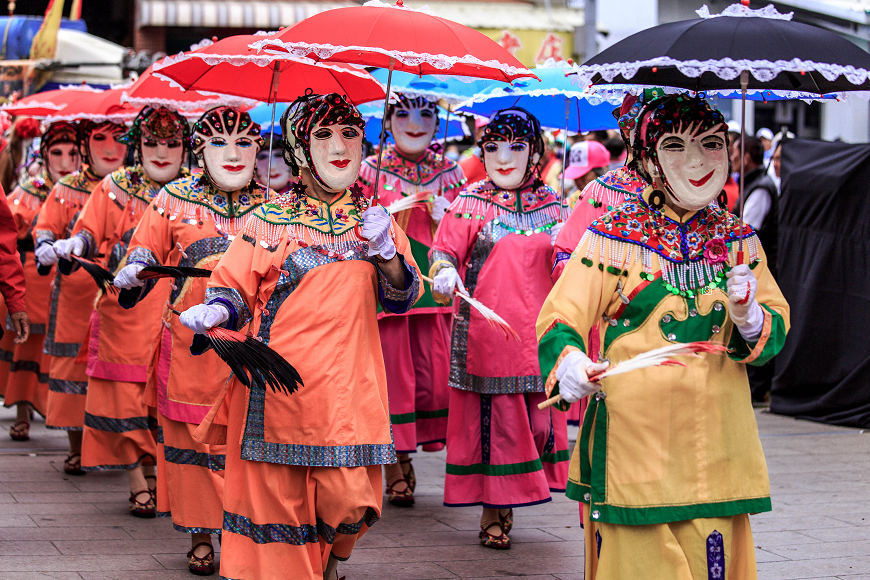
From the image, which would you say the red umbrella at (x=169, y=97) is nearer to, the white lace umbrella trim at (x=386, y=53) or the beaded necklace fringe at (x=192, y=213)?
the beaded necklace fringe at (x=192, y=213)

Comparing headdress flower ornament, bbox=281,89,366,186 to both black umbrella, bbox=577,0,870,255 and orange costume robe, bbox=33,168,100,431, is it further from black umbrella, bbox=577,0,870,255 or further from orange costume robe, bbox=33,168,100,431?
orange costume robe, bbox=33,168,100,431

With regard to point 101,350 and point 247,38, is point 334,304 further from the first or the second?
point 101,350

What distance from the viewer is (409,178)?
6.60 meters

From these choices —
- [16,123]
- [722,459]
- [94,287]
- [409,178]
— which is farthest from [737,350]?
[16,123]

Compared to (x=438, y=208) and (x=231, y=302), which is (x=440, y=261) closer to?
(x=438, y=208)

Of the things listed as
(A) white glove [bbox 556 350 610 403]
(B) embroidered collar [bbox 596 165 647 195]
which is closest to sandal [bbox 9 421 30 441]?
(B) embroidered collar [bbox 596 165 647 195]

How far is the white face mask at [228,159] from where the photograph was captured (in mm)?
4918

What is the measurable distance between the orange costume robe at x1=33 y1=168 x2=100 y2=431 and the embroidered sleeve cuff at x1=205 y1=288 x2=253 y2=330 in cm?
307

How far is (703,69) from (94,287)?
16.1ft

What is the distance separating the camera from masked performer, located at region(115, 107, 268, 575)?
15.7 ft

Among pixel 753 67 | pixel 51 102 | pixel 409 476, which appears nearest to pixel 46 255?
pixel 51 102

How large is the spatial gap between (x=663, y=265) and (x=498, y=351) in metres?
2.00

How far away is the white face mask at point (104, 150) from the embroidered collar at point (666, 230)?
442 centimetres

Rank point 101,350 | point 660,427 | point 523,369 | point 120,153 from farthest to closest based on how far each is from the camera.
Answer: point 120,153 → point 101,350 → point 523,369 → point 660,427
